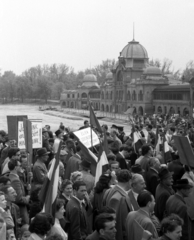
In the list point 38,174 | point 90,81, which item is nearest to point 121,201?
point 38,174

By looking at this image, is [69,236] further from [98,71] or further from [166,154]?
[98,71]

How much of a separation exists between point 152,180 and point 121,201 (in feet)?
7.55

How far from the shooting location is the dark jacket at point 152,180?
326 inches

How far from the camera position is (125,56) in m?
78.9

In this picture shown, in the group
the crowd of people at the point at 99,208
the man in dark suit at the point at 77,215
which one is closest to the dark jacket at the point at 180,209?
the crowd of people at the point at 99,208

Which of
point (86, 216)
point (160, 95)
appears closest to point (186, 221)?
point (86, 216)

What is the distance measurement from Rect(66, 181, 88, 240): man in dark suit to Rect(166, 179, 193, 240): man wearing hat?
4.04 feet

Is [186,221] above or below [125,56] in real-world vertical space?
below

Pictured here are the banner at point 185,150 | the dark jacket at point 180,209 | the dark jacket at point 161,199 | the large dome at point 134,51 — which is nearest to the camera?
the dark jacket at point 180,209

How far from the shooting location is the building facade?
58.5 m

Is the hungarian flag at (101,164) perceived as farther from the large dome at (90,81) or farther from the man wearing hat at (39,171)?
the large dome at (90,81)

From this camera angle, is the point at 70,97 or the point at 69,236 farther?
the point at 70,97

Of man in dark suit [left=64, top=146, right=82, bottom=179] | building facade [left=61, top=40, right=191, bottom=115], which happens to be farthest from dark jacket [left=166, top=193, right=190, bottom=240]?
building facade [left=61, top=40, right=191, bottom=115]

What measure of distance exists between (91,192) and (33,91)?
5057 inches
